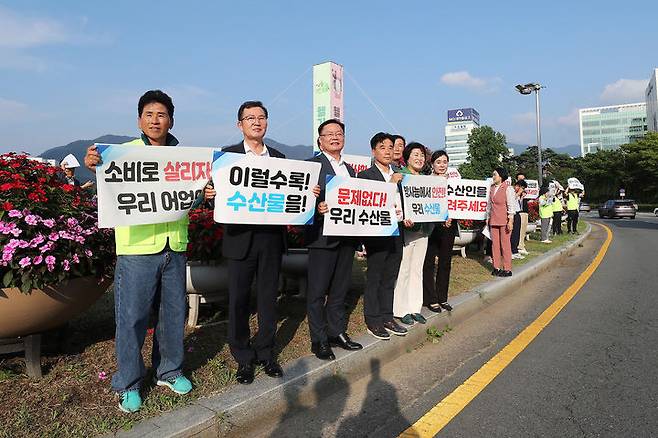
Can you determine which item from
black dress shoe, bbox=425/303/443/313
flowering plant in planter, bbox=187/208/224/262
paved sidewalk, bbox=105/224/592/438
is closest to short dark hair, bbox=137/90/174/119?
flowering plant in planter, bbox=187/208/224/262

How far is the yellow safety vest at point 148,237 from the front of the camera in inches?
111

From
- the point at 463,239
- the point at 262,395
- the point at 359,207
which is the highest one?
the point at 359,207

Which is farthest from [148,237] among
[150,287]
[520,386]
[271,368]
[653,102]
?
[653,102]

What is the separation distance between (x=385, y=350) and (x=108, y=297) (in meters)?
3.21

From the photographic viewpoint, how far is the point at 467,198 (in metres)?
6.30

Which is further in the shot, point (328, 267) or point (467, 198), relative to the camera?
point (467, 198)

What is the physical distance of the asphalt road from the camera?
113 inches

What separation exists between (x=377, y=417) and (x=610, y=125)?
492 feet

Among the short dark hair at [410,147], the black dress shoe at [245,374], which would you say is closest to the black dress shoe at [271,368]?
the black dress shoe at [245,374]

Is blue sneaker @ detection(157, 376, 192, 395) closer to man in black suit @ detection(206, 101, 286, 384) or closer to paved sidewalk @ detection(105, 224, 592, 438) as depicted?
paved sidewalk @ detection(105, 224, 592, 438)

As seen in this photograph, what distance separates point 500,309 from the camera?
5984 mm

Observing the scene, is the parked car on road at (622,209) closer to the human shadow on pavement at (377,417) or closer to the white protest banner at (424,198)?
the white protest banner at (424,198)

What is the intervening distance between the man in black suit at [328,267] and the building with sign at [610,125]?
139m

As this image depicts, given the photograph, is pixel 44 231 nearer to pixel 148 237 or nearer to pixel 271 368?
pixel 148 237
